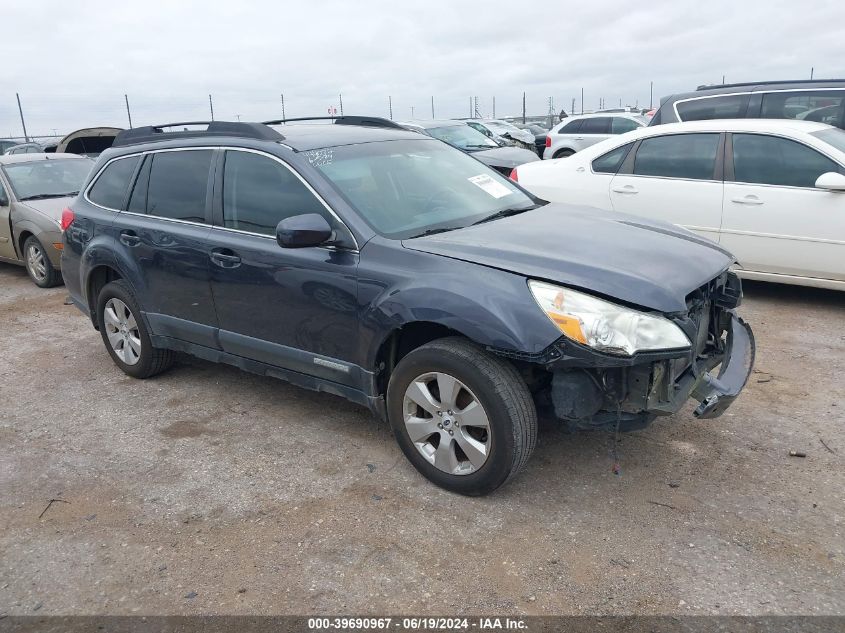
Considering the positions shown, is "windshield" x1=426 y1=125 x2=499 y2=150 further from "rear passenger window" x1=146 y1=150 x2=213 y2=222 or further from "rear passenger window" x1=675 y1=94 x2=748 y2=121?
"rear passenger window" x1=146 y1=150 x2=213 y2=222

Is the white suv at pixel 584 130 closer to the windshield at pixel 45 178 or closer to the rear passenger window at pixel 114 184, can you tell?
the windshield at pixel 45 178

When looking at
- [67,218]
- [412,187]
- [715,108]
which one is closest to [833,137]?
[715,108]

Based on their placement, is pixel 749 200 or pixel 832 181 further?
pixel 749 200

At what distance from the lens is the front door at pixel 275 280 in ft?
12.0

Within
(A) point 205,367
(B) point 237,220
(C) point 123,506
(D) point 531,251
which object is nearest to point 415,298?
(D) point 531,251

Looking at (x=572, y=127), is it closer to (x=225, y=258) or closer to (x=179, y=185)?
(x=179, y=185)

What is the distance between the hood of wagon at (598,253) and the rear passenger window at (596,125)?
13.9m

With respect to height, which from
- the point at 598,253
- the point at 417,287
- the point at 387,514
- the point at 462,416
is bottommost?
the point at 387,514

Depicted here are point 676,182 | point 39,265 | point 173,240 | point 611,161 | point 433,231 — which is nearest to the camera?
point 433,231

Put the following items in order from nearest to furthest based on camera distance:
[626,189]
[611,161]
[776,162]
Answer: [776,162]
[626,189]
[611,161]

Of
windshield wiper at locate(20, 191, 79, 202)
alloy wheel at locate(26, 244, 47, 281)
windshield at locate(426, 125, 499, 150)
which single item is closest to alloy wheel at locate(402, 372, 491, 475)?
alloy wheel at locate(26, 244, 47, 281)

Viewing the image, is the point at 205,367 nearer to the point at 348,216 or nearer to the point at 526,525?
the point at 348,216

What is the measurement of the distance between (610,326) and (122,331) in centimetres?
364

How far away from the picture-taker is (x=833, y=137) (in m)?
6.15
